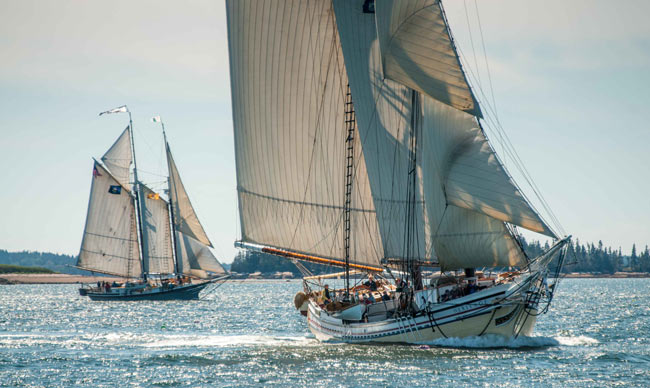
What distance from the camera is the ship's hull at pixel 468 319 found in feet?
111

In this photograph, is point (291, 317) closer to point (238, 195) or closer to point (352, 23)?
point (238, 195)

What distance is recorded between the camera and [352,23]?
1506 inches

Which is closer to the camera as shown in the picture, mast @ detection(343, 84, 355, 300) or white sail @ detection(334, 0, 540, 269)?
white sail @ detection(334, 0, 540, 269)

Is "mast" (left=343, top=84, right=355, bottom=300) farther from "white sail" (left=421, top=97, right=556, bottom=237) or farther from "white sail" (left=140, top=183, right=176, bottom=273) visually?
"white sail" (left=140, top=183, right=176, bottom=273)

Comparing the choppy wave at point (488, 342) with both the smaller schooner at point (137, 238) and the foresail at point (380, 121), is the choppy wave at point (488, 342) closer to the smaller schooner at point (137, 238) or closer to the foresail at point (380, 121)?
the foresail at point (380, 121)

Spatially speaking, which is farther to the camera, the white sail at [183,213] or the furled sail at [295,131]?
the white sail at [183,213]

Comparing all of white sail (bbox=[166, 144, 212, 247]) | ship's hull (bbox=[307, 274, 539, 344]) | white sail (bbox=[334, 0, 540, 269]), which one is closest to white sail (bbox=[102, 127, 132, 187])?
white sail (bbox=[166, 144, 212, 247])

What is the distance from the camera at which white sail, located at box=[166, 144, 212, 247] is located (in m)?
92.2

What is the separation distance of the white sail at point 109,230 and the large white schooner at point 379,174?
2129 inches

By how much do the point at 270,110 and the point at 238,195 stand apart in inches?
232

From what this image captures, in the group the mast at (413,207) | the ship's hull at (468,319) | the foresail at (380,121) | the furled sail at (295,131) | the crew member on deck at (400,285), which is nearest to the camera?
the ship's hull at (468,319)

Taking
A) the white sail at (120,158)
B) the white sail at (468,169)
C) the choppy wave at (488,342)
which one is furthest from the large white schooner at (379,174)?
the white sail at (120,158)

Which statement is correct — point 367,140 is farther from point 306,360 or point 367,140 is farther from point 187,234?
point 187,234

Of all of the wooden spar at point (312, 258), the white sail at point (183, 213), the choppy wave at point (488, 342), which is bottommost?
the choppy wave at point (488, 342)
